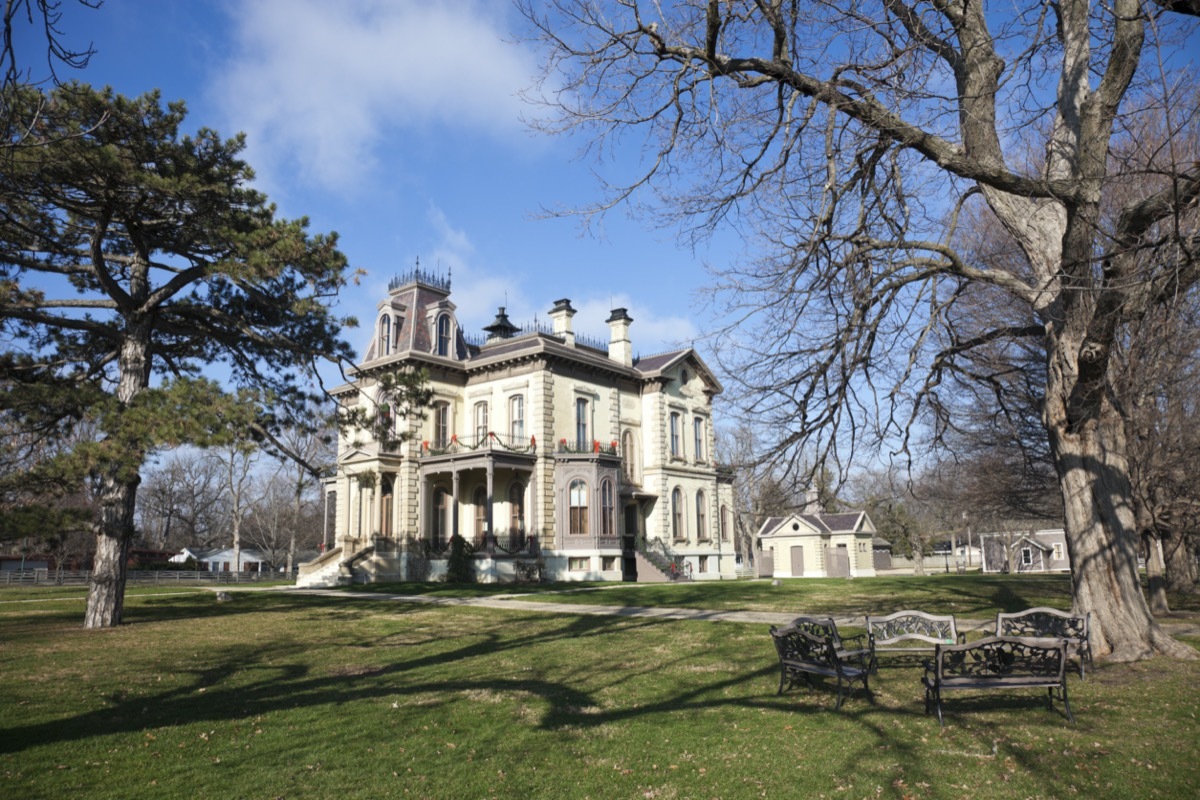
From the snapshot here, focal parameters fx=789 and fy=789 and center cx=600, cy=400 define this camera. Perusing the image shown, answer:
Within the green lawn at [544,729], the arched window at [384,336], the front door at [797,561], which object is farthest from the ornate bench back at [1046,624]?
the front door at [797,561]

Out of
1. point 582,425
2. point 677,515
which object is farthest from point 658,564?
point 582,425

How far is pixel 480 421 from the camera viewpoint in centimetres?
3391

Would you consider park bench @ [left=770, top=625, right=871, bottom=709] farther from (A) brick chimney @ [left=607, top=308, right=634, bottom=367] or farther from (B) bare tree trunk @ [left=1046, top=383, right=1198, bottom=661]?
(A) brick chimney @ [left=607, top=308, right=634, bottom=367]

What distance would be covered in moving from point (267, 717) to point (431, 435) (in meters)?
25.6

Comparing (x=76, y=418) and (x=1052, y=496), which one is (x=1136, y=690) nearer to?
(x=76, y=418)

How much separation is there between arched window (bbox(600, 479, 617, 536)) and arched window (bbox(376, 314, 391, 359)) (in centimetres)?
1095

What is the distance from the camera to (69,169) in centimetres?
1313

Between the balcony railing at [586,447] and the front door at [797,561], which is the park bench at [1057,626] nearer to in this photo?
the balcony railing at [586,447]

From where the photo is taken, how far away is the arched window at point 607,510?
3222 cm

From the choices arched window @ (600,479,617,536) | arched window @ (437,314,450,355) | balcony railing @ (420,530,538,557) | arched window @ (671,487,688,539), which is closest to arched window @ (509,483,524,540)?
balcony railing @ (420,530,538,557)

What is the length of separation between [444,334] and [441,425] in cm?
410

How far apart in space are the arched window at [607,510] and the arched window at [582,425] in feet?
6.98

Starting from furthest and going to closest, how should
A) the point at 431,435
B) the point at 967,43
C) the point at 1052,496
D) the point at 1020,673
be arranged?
the point at 431,435
the point at 1052,496
the point at 967,43
the point at 1020,673

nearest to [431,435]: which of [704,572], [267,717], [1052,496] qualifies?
[704,572]
